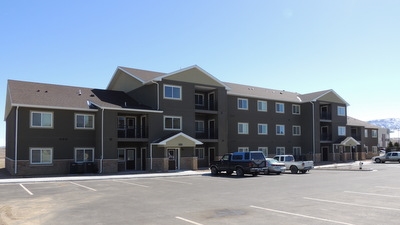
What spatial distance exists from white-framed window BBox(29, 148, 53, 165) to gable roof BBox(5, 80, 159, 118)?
3373 mm

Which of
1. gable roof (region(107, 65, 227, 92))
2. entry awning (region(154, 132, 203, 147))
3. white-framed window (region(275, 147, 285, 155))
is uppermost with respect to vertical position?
gable roof (region(107, 65, 227, 92))

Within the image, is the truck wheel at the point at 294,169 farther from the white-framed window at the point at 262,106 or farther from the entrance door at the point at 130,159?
the entrance door at the point at 130,159

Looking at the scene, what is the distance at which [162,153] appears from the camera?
3241 centimetres

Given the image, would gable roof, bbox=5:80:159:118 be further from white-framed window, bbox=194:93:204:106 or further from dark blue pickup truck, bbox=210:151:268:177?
dark blue pickup truck, bbox=210:151:268:177

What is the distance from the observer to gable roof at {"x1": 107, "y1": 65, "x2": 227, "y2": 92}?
3412 cm

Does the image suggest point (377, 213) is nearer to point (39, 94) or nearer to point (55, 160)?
point (55, 160)

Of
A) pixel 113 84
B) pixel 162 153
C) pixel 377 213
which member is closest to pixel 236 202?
pixel 377 213

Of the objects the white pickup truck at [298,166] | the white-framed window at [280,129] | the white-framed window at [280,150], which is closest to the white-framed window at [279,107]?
the white-framed window at [280,129]

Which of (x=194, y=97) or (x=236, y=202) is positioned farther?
(x=194, y=97)

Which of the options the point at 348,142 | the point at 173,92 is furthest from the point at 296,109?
the point at 173,92

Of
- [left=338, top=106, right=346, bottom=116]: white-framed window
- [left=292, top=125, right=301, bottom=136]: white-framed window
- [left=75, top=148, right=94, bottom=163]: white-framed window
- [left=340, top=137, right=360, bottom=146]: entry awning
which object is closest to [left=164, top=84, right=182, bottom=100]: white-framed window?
[left=75, top=148, right=94, bottom=163]: white-framed window

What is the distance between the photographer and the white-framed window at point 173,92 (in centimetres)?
3372

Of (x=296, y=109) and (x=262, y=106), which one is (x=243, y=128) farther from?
(x=296, y=109)

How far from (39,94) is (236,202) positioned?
22.8m
